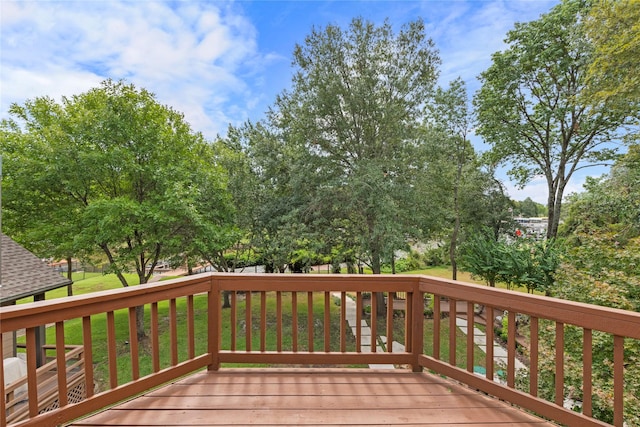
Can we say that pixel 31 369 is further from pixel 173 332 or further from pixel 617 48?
pixel 617 48

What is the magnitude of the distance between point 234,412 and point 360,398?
85 cm

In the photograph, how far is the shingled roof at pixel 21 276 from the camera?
5.53m

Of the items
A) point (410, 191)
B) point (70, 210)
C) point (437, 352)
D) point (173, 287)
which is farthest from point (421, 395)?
point (70, 210)

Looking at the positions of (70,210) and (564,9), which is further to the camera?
(564,9)

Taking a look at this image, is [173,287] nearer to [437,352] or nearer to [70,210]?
[437,352]

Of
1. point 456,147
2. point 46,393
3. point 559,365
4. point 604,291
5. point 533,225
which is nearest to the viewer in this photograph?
point 559,365

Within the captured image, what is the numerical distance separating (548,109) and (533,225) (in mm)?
5467

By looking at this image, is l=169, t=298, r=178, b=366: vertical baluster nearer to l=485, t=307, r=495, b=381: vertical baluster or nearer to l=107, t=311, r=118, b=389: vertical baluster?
l=107, t=311, r=118, b=389: vertical baluster

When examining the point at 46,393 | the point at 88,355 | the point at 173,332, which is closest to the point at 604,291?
the point at 173,332

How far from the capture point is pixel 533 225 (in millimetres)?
14164

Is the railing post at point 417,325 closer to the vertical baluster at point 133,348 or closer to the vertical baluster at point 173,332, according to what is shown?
the vertical baluster at point 173,332

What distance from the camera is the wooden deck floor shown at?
1815 mm

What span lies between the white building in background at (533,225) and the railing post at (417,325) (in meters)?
13.0

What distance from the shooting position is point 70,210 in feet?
28.6
